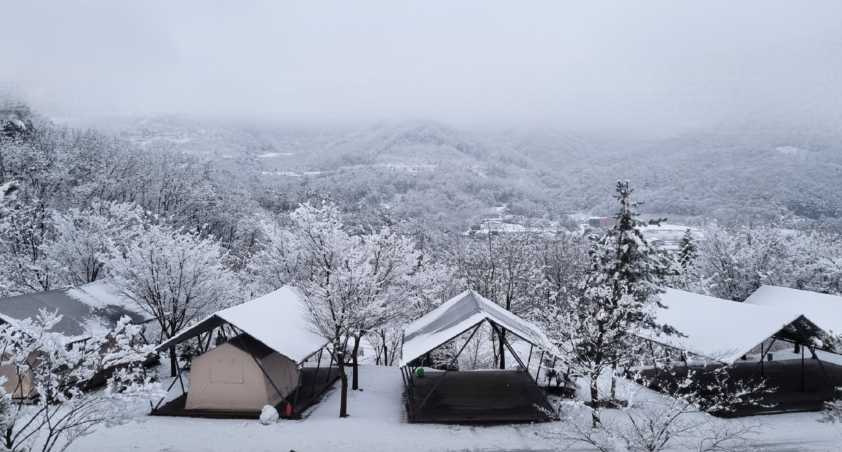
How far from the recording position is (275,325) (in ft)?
68.3

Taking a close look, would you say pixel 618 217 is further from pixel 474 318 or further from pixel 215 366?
pixel 215 366

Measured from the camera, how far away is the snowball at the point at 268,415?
1808 centimetres

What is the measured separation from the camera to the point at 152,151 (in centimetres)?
6494

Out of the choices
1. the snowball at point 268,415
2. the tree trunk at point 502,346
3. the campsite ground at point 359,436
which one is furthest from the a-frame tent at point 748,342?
the snowball at point 268,415

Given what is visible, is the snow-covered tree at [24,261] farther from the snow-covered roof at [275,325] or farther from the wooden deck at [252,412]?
the snow-covered roof at [275,325]

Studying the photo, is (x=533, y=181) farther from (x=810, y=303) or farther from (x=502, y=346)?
(x=502, y=346)

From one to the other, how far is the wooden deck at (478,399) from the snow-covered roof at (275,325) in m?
4.81

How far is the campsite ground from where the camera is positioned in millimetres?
16219

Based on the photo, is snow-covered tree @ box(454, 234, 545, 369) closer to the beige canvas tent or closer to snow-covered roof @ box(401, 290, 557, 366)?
snow-covered roof @ box(401, 290, 557, 366)

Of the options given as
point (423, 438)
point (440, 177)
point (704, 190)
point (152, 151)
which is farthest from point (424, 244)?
point (704, 190)

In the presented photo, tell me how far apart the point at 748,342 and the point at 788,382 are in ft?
18.8

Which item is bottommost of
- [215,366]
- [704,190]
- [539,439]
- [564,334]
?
[539,439]

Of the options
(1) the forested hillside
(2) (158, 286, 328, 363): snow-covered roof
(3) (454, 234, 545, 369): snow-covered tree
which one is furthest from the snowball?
(1) the forested hillside

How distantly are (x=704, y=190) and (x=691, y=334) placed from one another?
132 metres
